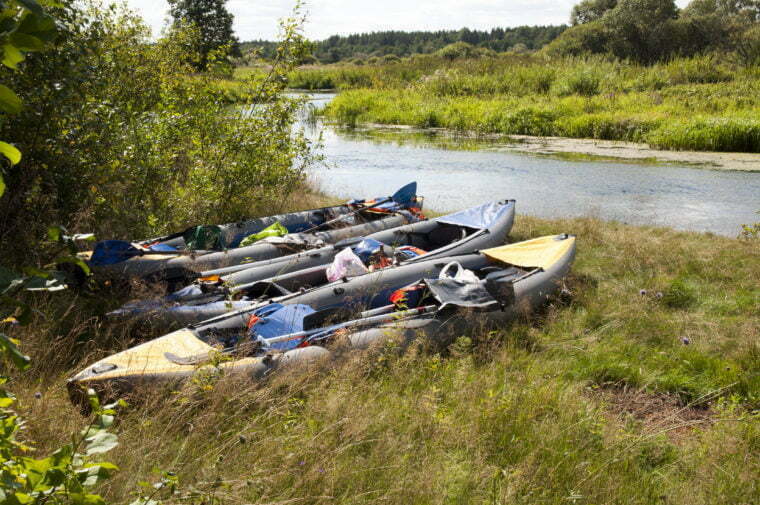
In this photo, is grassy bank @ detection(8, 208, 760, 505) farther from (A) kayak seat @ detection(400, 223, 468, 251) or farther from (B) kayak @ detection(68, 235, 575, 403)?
(A) kayak seat @ detection(400, 223, 468, 251)

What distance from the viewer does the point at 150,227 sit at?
235 inches

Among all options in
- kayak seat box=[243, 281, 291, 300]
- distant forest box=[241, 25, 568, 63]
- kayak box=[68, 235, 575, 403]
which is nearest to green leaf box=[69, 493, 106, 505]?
kayak box=[68, 235, 575, 403]

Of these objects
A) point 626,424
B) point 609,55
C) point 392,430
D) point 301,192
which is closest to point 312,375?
point 392,430

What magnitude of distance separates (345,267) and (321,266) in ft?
0.80

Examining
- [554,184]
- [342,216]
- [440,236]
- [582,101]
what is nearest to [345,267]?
[342,216]

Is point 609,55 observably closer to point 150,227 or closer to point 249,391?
point 150,227

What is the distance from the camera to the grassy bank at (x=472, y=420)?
94.4 inches

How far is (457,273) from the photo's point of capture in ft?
17.1

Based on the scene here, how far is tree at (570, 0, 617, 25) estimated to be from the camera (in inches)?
1314

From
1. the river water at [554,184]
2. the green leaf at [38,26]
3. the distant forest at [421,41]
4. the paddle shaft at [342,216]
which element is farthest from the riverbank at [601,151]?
the distant forest at [421,41]

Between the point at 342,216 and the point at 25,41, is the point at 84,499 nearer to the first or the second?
the point at 25,41

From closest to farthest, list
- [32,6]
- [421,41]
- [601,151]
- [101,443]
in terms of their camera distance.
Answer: [32,6] → [101,443] → [601,151] → [421,41]

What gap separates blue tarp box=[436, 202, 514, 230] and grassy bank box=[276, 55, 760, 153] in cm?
774

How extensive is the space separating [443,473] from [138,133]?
15.3ft
